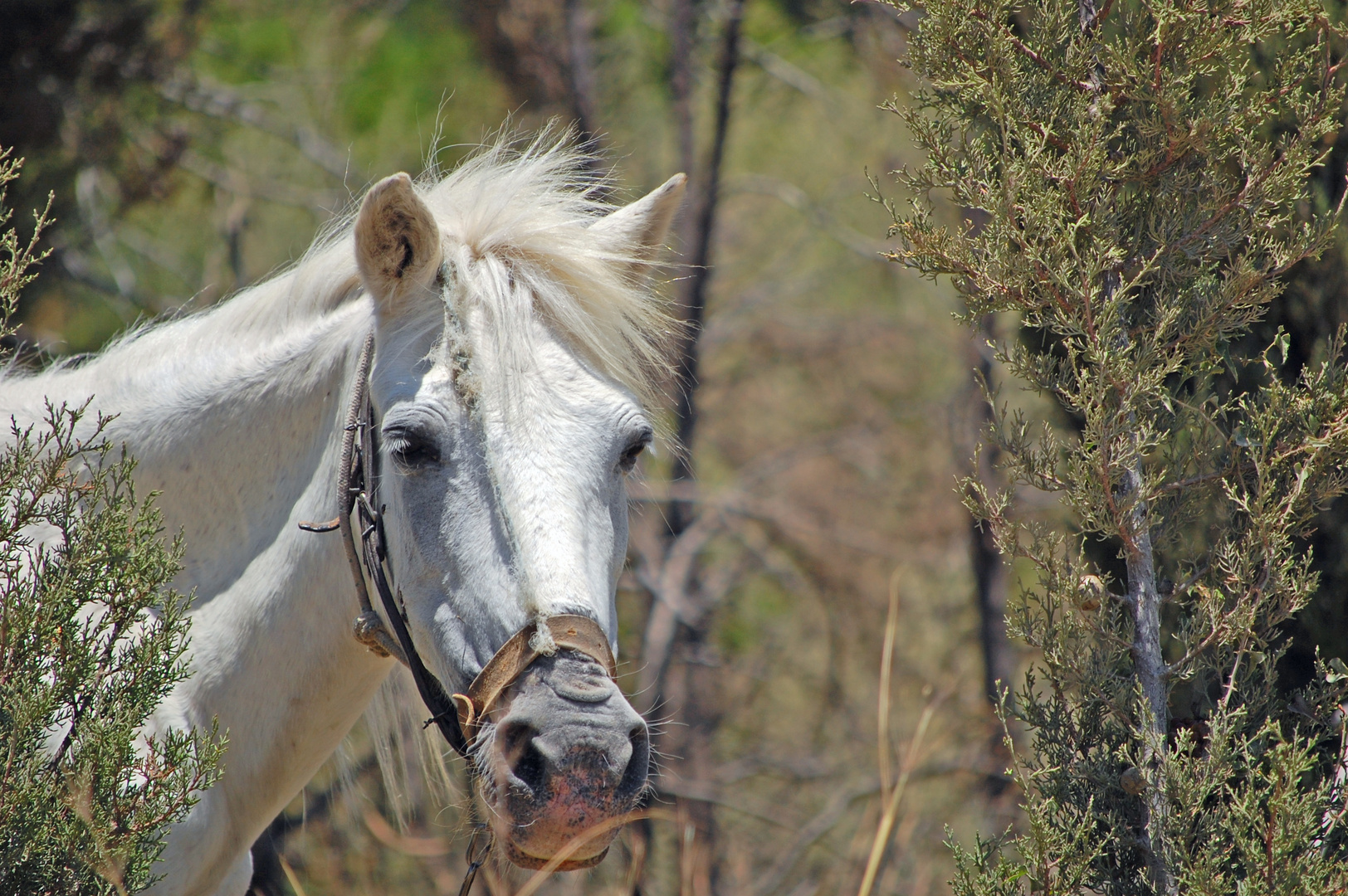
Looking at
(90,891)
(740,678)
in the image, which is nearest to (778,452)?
(740,678)

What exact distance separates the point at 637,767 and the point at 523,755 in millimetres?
190

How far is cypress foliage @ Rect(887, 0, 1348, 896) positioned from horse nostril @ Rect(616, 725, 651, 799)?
0.62 meters

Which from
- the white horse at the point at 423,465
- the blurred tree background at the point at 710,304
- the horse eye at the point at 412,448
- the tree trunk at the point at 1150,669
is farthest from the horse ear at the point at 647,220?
the blurred tree background at the point at 710,304

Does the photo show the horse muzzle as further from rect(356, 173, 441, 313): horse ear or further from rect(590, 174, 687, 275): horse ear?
rect(590, 174, 687, 275): horse ear

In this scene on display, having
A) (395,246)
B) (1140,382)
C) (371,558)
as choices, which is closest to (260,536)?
(371,558)

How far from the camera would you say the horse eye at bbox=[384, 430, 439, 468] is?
196cm

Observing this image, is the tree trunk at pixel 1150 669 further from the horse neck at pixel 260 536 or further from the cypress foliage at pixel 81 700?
the cypress foliage at pixel 81 700

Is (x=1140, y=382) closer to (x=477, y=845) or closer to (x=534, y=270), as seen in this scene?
(x=534, y=270)

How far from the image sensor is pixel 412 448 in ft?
6.47

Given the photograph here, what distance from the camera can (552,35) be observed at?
707cm

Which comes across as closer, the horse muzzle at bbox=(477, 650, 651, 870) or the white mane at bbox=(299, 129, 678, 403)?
the horse muzzle at bbox=(477, 650, 651, 870)

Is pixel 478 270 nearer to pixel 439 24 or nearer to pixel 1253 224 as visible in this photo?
pixel 1253 224

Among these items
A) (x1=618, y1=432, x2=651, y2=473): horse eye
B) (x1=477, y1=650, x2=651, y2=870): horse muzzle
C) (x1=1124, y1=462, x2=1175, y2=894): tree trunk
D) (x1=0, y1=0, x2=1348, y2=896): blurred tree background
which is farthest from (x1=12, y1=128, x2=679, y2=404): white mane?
(x1=0, y1=0, x2=1348, y2=896): blurred tree background

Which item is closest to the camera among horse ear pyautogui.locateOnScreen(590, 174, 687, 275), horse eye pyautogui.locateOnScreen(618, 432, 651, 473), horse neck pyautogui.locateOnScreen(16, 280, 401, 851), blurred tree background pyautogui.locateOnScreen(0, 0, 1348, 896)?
horse eye pyautogui.locateOnScreen(618, 432, 651, 473)
